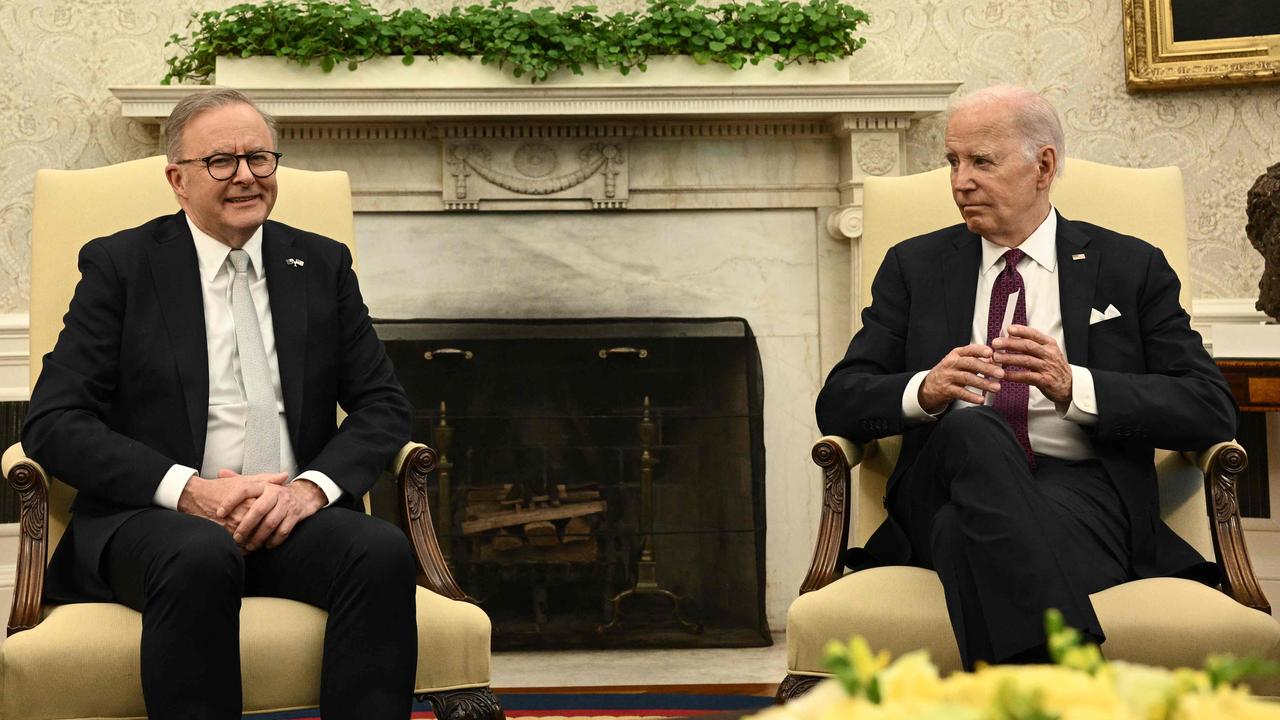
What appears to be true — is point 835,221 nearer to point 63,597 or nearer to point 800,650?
point 800,650

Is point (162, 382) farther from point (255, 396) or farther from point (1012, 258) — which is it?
point (1012, 258)

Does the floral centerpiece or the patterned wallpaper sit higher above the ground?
the patterned wallpaper

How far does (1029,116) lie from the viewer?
7.82ft

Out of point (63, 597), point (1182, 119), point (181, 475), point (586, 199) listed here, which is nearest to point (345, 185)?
point (181, 475)

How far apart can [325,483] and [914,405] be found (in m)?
0.98

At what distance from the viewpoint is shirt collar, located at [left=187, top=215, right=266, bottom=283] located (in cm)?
224

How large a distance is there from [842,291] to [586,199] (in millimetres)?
809

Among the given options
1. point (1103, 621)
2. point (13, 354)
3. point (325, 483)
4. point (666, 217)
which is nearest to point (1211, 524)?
point (1103, 621)

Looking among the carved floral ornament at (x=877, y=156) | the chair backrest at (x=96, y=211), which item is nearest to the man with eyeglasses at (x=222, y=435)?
the chair backrest at (x=96, y=211)

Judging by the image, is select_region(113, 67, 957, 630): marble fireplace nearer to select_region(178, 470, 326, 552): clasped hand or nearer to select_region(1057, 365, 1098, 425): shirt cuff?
select_region(1057, 365, 1098, 425): shirt cuff

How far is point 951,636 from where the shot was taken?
6.28 feet

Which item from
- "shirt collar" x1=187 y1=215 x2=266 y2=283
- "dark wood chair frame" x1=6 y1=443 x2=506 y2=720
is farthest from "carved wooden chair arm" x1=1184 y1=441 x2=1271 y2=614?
"shirt collar" x1=187 y1=215 x2=266 y2=283

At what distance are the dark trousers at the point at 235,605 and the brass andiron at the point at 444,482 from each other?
5.53ft

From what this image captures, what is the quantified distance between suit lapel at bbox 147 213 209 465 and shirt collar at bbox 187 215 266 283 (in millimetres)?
15
